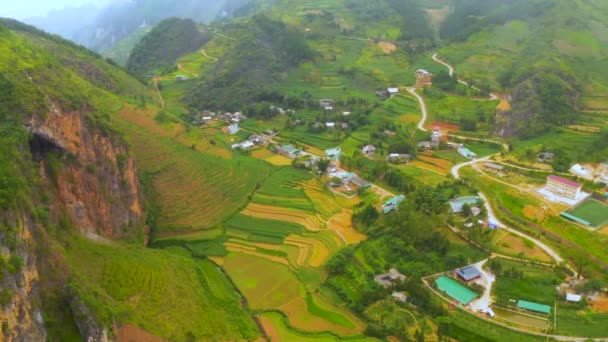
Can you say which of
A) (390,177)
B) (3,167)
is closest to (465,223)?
(390,177)

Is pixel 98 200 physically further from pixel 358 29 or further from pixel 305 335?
pixel 358 29

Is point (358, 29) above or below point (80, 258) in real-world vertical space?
above

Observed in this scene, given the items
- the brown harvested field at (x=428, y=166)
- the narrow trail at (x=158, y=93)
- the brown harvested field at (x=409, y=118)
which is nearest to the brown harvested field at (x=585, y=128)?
the brown harvested field at (x=428, y=166)

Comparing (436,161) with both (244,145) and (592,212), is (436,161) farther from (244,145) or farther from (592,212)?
(244,145)

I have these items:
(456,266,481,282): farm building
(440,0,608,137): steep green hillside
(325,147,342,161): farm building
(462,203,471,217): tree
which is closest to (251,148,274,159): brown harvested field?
(325,147,342,161): farm building

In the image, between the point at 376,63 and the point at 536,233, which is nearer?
A: the point at 536,233

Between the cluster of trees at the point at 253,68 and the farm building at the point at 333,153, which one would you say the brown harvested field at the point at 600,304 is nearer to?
the farm building at the point at 333,153
